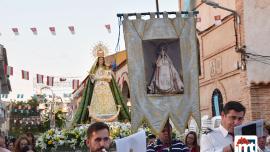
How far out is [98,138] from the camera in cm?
450

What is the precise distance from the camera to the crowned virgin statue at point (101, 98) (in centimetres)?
1553

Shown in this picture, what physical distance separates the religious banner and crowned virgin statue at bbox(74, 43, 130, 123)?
221 centimetres

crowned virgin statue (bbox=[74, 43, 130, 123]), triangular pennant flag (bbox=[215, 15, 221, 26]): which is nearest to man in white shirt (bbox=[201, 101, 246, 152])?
crowned virgin statue (bbox=[74, 43, 130, 123])

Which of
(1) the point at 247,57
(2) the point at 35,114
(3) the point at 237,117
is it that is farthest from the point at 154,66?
(2) the point at 35,114

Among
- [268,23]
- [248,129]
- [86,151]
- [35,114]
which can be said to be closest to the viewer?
[248,129]

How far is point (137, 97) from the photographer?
522 inches

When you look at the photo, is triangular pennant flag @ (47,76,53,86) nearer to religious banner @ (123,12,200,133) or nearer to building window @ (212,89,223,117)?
building window @ (212,89,223,117)

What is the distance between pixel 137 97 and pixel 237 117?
26.9ft

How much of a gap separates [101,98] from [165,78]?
2658 millimetres

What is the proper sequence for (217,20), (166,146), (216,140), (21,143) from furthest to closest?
(217,20), (21,143), (166,146), (216,140)

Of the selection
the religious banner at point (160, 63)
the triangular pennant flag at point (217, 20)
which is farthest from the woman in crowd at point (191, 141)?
the triangular pennant flag at point (217, 20)

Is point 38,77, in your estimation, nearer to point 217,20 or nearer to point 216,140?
point 217,20

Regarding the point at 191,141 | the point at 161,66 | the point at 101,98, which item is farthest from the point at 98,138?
the point at 101,98

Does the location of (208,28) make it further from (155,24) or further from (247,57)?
(155,24)
